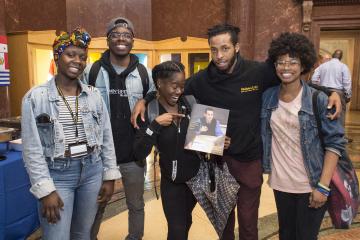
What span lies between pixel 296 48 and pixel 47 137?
1589 mm

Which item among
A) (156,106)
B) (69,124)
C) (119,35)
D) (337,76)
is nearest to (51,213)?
(69,124)

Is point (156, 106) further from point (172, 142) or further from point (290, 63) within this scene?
point (290, 63)

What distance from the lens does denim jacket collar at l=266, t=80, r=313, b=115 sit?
80.0 inches

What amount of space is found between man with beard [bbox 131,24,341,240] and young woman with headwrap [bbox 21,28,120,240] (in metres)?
0.40

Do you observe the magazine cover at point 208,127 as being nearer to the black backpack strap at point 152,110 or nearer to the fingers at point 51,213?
the black backpack strap at point 152,110

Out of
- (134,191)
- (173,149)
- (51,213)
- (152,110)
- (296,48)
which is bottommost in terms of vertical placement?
(134,191)

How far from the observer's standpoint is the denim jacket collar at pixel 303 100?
6.66 ft

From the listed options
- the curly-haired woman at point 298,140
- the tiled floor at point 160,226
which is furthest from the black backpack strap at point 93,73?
the tiled floor at point 160,226

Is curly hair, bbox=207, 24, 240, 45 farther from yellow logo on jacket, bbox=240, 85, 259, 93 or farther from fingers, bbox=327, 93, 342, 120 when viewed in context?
fingers, bbox=327, 93, 342, 120

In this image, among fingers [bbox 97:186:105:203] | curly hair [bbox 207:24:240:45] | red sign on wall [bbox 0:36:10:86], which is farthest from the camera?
red sign on wall [bbox 0:36:10:86]

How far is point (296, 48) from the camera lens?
205 cm

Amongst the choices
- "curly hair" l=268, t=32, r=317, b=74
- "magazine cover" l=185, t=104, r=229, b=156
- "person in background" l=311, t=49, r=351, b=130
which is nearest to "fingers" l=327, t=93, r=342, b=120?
"curly hair" l=268, t=32, r=317, b=74

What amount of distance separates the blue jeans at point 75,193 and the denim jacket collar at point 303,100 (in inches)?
46.6

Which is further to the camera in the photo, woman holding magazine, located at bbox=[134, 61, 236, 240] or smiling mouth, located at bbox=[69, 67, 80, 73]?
woman holding magazine, located at bbox=[134, 61, 236, 240]
